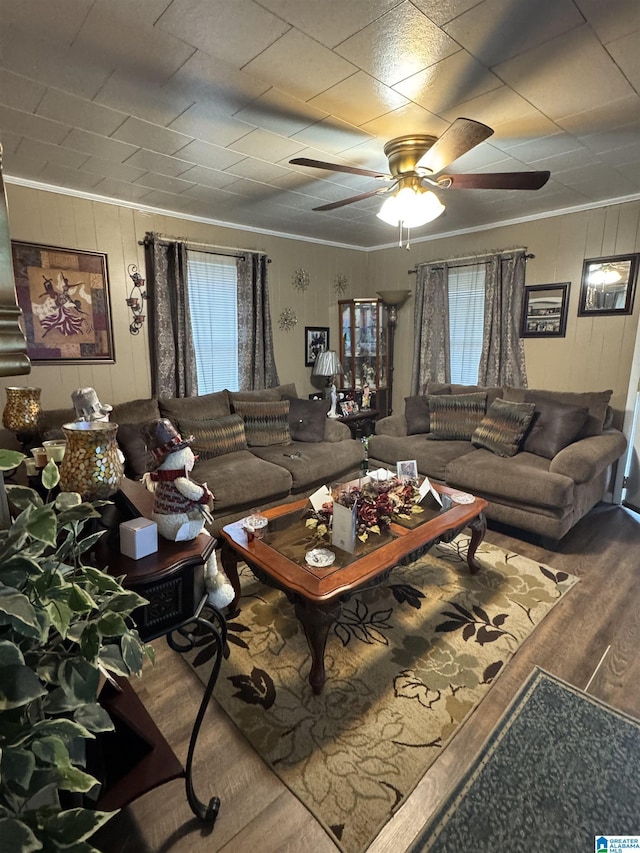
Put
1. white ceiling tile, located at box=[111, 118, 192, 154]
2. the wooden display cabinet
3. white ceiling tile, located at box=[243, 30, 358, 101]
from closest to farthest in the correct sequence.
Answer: white ceiling tile, located at box=[243, 30, 358, 101], white ceiling tile, located at box=[111, 118, 192, 154], the wooden display cabinet

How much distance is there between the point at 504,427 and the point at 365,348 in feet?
7.01

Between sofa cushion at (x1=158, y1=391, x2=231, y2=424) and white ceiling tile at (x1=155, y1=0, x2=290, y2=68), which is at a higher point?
white ceiling tile at (x1=155, y1=0, x2=290, y2=68)

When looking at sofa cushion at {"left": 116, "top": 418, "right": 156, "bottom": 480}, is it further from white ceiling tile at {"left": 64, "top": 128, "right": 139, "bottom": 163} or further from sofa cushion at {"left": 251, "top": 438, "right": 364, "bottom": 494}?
white ceiling tile at {"left": 64, "top": 128, "right": 139, "bottom": 163}

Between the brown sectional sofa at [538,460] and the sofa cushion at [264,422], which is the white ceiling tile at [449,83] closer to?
the brown sectional sofa at [538,460]

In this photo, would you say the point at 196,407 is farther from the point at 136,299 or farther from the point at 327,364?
the point at 327,364

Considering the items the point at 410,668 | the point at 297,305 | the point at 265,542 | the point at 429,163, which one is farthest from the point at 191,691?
the point at 297,305

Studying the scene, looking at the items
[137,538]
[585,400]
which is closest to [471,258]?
[585,400]

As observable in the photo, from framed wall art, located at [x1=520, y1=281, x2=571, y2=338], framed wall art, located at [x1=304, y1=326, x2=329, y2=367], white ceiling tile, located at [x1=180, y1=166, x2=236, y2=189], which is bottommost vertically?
framed wall art, located at [x1=304, y1=326, x2=329, y2=367]

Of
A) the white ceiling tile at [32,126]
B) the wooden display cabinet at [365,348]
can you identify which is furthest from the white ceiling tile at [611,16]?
the wooden display cabinet at [365,348]

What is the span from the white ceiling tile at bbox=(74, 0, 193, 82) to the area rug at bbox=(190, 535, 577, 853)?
2.55 m

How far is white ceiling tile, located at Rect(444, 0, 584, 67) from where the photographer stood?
1.43 meters

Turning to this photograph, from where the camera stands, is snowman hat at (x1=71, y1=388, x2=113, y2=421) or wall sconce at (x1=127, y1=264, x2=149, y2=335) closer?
snowman hat at (x1=71, y1=388, x2=113, y2=421)

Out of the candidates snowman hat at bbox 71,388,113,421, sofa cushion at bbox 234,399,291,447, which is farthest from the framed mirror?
snowman hat at bbox 71,388,113,421

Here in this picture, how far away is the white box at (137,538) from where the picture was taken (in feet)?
3.62
